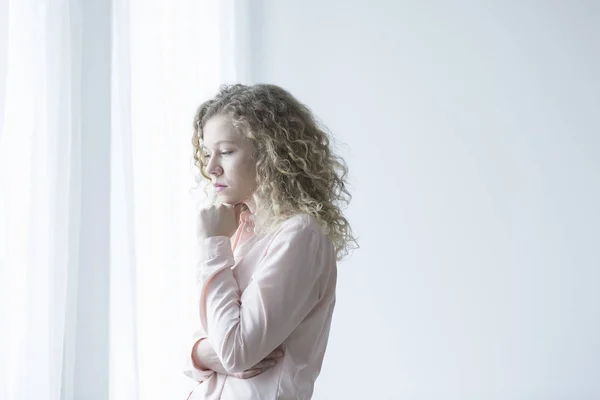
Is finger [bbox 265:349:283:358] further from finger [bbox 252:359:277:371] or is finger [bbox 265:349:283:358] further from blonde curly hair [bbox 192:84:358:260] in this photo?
blonde curly hair [bbox 192:84:358:260]

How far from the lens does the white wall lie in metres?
2.69

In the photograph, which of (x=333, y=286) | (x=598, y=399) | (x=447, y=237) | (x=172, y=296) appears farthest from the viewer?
(x=447, y=237)

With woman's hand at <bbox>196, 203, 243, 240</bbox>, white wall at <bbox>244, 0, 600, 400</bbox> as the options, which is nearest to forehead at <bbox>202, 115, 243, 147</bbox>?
woman's hand at <bbox>196, 203, 243, 240</bbox>

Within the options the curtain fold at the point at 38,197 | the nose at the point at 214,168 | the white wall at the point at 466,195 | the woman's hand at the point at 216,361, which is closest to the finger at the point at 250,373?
the woman's hand at the point at 216,361

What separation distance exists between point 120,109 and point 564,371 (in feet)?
6.19

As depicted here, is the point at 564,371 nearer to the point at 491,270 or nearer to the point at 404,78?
the point at 491,270

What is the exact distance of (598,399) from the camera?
2621mm

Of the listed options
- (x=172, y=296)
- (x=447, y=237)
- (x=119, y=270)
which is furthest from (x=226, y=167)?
(x=447, y=237)

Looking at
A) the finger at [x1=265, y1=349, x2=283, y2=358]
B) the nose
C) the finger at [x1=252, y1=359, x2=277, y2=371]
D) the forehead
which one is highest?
the forehead

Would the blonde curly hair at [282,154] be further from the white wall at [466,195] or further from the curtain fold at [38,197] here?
the white wall at [466,195]

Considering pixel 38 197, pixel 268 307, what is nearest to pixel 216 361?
pixel 268 307

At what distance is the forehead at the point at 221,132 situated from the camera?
1320 mm

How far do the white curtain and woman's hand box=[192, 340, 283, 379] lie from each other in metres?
0.76

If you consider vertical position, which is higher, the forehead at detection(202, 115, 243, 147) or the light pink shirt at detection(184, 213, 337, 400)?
the forehead at detection(202, 115, 243, 147)
